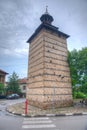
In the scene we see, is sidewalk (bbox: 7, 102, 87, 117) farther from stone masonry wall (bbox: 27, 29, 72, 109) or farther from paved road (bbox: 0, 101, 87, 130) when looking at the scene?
paved road (bbox: 0, 101, 87, 130)

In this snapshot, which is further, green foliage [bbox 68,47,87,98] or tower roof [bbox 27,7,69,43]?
tower roof [bbox 27,7,69,43]

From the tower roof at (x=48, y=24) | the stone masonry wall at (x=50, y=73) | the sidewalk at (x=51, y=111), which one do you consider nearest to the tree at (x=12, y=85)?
the stone masonry wall at (x=50, y=73)

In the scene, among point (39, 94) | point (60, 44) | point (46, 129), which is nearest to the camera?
point (46, 129)

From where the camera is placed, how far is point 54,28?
62.2 feet

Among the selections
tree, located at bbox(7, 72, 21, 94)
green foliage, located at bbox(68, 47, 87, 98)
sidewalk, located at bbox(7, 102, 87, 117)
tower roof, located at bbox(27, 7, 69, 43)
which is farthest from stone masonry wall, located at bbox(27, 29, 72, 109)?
tree, located at bbox(7, 72, 21, 94)

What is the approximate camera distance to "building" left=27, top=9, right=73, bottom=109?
53.1ft

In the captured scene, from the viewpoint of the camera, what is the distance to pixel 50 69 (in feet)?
55.2

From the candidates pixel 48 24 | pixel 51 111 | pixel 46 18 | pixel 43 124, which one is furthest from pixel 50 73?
pixel 43 124

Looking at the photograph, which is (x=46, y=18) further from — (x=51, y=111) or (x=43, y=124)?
(x=43, y=124)

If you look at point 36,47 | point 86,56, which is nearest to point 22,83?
point 36,47

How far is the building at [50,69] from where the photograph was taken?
637 inches

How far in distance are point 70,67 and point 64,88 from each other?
302 cm

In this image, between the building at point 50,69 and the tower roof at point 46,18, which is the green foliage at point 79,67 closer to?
the building at point 50,69

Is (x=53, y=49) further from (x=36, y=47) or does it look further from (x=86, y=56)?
(x=86, y=56)
